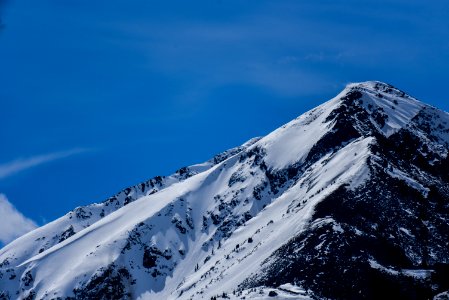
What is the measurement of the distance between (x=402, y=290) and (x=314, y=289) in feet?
79.7

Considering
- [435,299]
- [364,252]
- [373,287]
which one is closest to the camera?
[435,299]

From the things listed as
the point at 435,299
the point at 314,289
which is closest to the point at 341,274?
the point at 314,289

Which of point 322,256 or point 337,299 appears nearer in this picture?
point 337,299

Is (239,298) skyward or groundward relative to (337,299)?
skyward

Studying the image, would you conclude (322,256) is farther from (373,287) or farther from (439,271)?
(439,271)

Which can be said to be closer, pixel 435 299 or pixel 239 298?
pixel 435 299

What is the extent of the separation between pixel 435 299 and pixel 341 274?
2806 cm

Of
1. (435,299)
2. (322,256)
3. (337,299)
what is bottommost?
(435,299)

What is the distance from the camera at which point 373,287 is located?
184 meters

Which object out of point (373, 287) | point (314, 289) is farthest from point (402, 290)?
point (314, 289)

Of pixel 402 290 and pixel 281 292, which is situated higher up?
pixel 281 292

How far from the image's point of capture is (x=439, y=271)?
192 meters

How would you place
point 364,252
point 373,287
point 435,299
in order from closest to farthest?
point 435,299 → point 373,287 → point 364,252

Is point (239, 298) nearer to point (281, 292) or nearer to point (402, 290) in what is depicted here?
point (281, 292)
